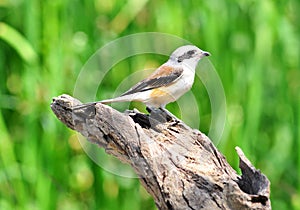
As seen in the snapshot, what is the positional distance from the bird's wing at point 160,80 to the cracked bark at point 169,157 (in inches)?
1.4

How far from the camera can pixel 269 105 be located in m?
1.59

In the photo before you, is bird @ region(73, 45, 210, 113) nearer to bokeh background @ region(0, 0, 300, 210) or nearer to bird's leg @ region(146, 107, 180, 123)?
bird's leg @ region(146, 107, 180, 123)

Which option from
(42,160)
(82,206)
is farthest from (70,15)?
(82,206)

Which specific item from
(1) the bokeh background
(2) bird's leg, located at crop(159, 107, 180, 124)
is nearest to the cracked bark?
(2) bird's leg, located at crop(159, 107, 180, 124)

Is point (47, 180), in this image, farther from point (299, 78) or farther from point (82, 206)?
point (299, 78)

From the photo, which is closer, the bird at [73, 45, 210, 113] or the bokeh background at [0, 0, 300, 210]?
the bird at [73, 45, 210, 113]

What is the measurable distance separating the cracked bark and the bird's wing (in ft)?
0.12

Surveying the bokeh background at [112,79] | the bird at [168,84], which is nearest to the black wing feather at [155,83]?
the bird at [168,84]

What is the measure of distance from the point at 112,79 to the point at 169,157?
65cm

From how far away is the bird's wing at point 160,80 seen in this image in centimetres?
81

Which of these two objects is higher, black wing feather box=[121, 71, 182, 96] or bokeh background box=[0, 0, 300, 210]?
bokeh background box=[0, 0, 300, 210]

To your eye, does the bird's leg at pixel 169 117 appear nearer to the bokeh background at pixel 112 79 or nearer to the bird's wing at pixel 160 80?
the bird's wing at pixel 160 80

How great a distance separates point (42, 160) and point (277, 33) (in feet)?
1.85

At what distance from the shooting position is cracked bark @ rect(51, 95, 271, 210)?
787 millimetres
